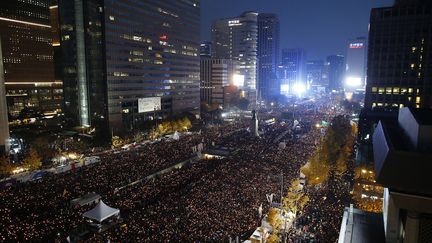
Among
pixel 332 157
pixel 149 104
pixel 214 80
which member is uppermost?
pixel 214 80

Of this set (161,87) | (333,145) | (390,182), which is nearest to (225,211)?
(390,182)

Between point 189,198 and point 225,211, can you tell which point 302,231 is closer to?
point 225,211

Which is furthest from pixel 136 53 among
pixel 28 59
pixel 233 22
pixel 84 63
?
pixel 233 22

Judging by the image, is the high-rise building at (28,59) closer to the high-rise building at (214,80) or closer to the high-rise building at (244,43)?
the high-rise building at (214,80)

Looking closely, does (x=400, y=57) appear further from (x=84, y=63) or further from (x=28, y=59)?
(x=28, y=59)

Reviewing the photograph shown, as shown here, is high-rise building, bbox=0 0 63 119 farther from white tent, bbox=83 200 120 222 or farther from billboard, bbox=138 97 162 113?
white tent, bbox=83 200 120 222

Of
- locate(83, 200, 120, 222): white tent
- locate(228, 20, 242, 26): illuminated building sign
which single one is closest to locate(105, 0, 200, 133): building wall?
locate(83, 200, 120, 222): white tent

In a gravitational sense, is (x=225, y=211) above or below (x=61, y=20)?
below
